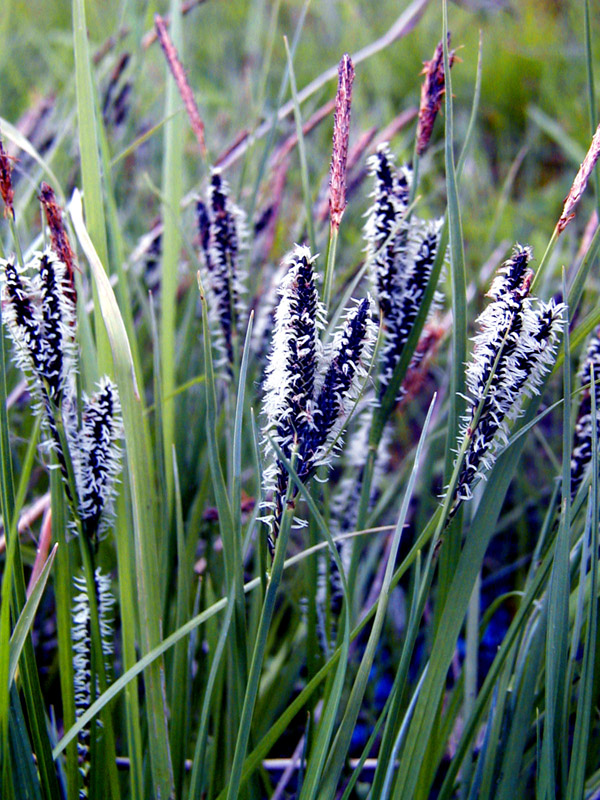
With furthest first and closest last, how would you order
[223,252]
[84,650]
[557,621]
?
[223,252] < [84,650] < [557,621]

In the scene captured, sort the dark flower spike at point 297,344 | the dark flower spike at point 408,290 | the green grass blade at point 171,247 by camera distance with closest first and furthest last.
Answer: the dark flower spike at point 297,344, the dark flower spike at point 408,290, the green grass blade at point 171,247

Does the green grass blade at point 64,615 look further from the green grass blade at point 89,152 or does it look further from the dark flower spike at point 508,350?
the dark flower spike at point 508,350

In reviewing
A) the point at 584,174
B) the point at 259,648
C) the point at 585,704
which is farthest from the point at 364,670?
the point at 584,174

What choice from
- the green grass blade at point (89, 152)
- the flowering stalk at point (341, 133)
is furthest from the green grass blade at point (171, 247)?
the flowering stalk at point (341, 133)

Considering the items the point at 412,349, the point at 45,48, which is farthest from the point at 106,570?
the point at 45,48

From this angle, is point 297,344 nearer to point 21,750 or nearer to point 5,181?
point 5,181
